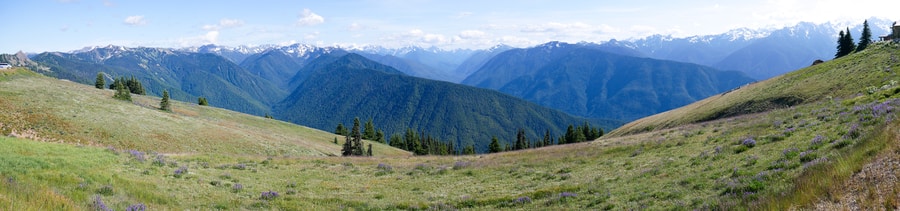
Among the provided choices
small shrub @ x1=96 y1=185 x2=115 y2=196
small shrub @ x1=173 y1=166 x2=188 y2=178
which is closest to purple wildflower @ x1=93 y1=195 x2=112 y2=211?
small shrub @ x1=96 y1=185 x2=115 y2=196

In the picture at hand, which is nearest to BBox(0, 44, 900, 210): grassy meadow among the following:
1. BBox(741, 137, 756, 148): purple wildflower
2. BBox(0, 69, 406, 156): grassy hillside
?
BBox(741, 137, 756, 148): purple wildflower

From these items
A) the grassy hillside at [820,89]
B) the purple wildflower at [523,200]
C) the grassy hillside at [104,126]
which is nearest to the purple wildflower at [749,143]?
the purple wildflower at [523,200]

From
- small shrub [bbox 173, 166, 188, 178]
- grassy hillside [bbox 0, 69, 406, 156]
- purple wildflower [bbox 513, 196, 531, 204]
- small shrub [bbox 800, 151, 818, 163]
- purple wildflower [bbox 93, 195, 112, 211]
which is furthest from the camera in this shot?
grassy hillside [bbox 0, 69, 406, 156]

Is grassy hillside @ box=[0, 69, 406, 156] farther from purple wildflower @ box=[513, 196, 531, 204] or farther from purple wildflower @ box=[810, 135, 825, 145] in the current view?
purple wildflower @ box=[810, 135, 825, 145]

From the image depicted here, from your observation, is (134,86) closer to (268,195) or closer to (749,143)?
(268,195)

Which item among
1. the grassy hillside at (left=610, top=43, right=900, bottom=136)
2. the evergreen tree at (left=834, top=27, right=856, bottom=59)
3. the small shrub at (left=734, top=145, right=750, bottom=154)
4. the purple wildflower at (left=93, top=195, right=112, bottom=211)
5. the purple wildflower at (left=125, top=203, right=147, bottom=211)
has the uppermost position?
the evergreen tree at (left=834, top=27, right=856, bottom=59)

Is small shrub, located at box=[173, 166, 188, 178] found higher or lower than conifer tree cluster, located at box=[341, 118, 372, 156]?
higher

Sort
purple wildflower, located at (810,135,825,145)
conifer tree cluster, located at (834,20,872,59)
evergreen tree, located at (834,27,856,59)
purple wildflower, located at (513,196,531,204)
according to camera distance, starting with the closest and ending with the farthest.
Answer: purple wildflower, located at (810,135,825,145) < purple wildflower, located at (513,196,531,204) < conifer tree cluster, located at (834,20,872,59) < evergreen tree, located at (834,27,856,59)

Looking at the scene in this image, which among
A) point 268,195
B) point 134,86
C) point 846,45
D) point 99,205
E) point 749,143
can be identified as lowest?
point 268,195

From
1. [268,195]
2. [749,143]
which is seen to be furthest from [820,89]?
[268,195]

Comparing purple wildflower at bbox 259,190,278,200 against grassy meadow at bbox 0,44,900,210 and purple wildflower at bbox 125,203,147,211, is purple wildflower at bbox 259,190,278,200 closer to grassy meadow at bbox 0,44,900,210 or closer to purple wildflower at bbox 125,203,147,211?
grassy meadow at bbox 0,44,900,210

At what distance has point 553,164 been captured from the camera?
2727 cm

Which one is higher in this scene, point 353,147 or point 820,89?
point 820,89

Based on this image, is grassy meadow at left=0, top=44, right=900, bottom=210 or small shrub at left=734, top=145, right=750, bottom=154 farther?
small shrub at left=734, top=145, right=750, bottom=154
